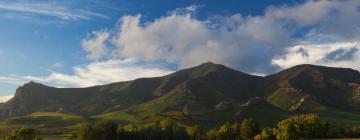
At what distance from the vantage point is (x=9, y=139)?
196875 millimetres
